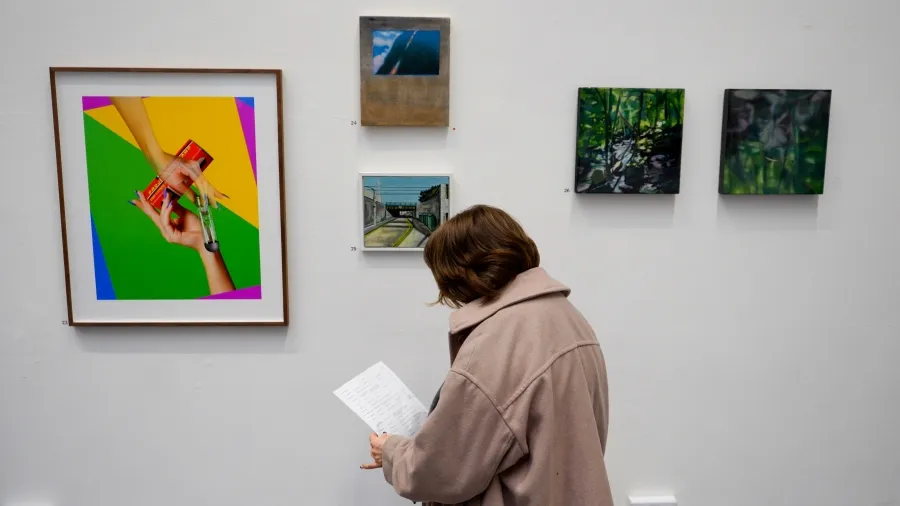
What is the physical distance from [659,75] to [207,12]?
46.7 inches

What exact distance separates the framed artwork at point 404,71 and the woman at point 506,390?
0.52 metres

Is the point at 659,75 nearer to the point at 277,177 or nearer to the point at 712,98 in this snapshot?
the point at 712,98

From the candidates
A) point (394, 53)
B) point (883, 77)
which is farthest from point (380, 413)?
point (883, 77)

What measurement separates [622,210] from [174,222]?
120 centimetres

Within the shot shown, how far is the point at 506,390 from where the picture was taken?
91cm

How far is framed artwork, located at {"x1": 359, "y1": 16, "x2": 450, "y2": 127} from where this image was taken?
138cm

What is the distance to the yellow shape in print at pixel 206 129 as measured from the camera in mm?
1399

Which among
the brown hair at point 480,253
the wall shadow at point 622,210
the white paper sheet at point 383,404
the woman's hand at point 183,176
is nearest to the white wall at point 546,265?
the wall shadow at point 622,210

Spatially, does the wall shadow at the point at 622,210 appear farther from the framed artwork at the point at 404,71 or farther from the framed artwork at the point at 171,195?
the framed artwork at the point at 171,195

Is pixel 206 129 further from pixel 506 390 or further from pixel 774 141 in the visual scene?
pixel 774 141

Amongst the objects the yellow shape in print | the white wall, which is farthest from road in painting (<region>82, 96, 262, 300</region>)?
the white wall

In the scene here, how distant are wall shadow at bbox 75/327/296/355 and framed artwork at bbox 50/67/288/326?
3cm

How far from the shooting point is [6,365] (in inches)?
58.6

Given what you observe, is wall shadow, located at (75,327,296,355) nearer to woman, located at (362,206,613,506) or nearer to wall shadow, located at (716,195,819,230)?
woman, located at (362,206,613,506)
